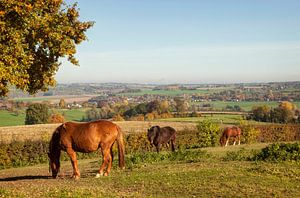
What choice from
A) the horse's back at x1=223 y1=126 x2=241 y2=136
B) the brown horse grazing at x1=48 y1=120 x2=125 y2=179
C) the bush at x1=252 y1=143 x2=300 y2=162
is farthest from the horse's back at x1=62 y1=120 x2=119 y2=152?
the horse's back at x1=223 y1=126 x2=241 y2=136

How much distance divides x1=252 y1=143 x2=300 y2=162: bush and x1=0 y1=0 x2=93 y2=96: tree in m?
10.6

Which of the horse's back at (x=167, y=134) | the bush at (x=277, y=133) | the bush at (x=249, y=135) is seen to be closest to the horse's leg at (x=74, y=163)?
the horse's back at (x=167, y=134)

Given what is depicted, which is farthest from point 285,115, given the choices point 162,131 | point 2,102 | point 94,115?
point 2,102

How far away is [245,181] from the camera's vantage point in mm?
12531

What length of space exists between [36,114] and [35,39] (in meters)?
76.1

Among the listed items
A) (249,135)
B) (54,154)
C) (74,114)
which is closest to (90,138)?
(54,154)

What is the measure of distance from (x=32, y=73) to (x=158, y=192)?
8.51 m

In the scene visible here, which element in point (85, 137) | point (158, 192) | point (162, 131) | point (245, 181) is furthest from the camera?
point (162, 131)

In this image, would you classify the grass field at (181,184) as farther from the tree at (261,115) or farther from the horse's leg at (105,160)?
the tree at (261,115)

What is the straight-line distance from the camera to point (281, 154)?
693 inches

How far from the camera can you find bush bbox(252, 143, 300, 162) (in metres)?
17.3

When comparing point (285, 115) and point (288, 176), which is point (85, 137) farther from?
point (285, 115)

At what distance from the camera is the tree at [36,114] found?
85463 mm

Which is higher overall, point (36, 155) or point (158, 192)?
point (158, 192)
